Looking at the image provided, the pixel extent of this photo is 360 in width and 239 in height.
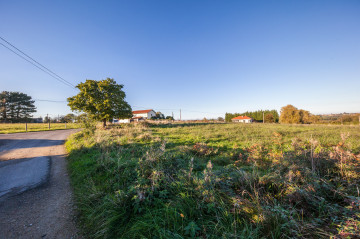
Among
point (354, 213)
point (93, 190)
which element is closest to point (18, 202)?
point (93, 190)

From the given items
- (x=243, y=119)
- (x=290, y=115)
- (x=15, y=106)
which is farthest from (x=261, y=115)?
(x=15, y=106)

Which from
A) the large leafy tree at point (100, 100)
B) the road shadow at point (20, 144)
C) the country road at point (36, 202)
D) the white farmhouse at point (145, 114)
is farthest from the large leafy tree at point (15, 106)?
the country road at point (36, 202)

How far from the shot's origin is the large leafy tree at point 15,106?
146ft

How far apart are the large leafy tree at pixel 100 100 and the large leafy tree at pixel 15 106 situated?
157 ft

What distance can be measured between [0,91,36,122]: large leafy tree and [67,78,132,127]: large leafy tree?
47.7 meters

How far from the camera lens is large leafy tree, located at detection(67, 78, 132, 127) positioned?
59.4 feet

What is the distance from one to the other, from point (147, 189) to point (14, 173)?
21.2 ft

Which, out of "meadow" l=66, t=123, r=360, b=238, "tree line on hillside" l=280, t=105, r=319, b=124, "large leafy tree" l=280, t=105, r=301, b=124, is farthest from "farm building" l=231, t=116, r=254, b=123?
"meadow" l=66, t=123, r=360, b=238

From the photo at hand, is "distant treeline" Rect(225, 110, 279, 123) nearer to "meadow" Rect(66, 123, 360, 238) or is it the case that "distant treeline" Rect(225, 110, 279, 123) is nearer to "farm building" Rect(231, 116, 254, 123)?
"farm building" Rect(231, 116, 254, 123)

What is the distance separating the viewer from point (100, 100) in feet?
60.7

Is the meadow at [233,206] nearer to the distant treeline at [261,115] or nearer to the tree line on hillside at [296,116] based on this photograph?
the tree line on hillside at [296,116]

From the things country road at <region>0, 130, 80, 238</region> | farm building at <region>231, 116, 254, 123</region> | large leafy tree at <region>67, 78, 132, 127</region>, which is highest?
large leafy tree at <region>67, 78, 132, 127</region>

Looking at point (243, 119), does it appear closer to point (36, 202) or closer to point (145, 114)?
point (145, 114)

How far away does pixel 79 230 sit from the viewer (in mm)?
2654
